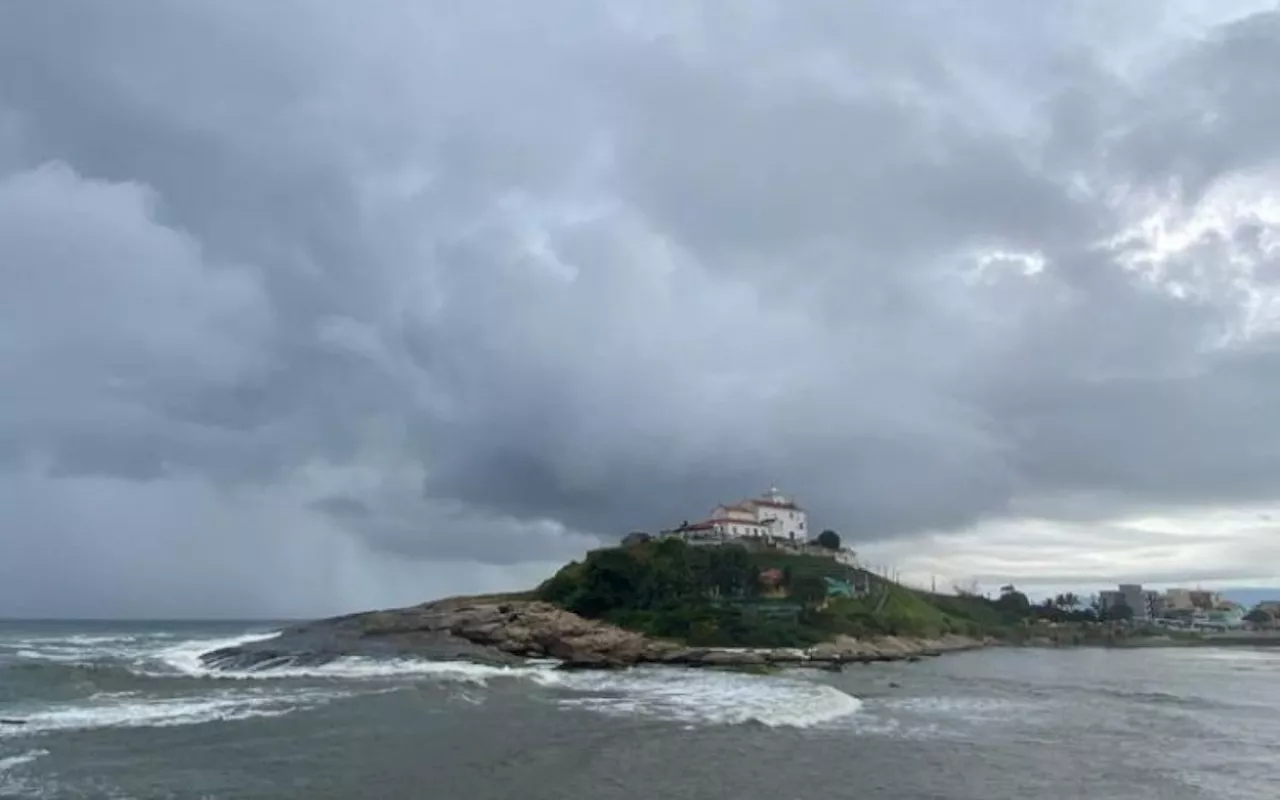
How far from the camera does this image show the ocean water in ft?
87.7

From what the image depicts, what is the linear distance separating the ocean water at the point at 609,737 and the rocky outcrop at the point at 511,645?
12192mm

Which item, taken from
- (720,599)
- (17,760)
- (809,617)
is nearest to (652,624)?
(720,599)

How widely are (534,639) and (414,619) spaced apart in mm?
13906

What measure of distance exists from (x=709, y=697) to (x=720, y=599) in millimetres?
51814

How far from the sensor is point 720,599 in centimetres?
10050

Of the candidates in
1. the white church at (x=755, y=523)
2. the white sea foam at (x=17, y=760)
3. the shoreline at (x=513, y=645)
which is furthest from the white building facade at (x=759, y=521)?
the white sea foam at (x=17, y=760)

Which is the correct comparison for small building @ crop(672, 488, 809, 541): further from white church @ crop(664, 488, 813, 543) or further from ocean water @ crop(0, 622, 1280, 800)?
ocean water @ crop(0, 622, 1280, 800)

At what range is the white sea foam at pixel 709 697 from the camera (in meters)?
41.2

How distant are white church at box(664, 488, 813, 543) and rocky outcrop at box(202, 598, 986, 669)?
1798 inches

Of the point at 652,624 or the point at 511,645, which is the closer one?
the point at 511,645

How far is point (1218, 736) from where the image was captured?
39.8 m

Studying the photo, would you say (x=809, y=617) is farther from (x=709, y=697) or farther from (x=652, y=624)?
(x=709, y=697)

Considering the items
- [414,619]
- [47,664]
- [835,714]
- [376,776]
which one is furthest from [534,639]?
[376,776]

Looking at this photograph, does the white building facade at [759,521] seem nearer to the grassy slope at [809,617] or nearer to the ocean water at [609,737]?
the grassy slope at [809,617]
